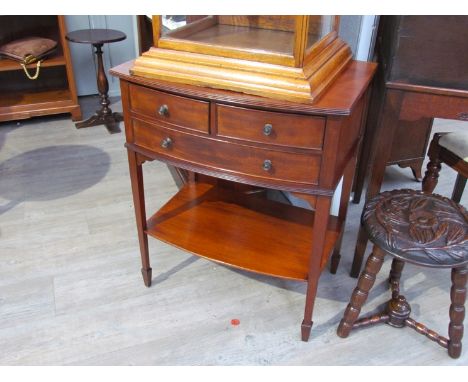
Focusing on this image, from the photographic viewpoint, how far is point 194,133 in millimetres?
1339

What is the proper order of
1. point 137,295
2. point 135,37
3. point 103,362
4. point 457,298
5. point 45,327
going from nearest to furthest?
point 457,298 → point 103,362 → point 45,327 → point 137,295 → point 135,37

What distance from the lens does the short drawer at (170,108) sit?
1292mm

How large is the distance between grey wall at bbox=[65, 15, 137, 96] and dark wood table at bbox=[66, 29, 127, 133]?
37 centimetres

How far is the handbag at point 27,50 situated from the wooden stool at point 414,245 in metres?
2.54

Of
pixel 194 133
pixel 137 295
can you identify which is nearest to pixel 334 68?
pixel 194 133

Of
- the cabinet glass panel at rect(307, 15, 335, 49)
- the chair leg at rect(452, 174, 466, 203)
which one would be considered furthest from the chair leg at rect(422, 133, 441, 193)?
the cabinet glass panel at rect(307, 15, 335, 49)

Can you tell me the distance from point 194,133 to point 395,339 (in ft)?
3.40

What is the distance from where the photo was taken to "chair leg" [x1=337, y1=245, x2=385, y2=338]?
1462mm

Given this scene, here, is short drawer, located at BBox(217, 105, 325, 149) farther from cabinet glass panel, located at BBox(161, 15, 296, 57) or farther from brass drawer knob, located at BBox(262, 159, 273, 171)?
cabinet glass panel, located at BBox(161, 15, 296, 57)

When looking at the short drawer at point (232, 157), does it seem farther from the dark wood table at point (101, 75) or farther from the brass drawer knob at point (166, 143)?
the dark wood table at point (101, 75)

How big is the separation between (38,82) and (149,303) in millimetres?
2509

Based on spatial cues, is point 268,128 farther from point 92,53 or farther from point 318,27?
point 92,53

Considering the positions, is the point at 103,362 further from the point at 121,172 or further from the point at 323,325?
the point at 121,172

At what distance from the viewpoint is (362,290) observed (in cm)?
153
